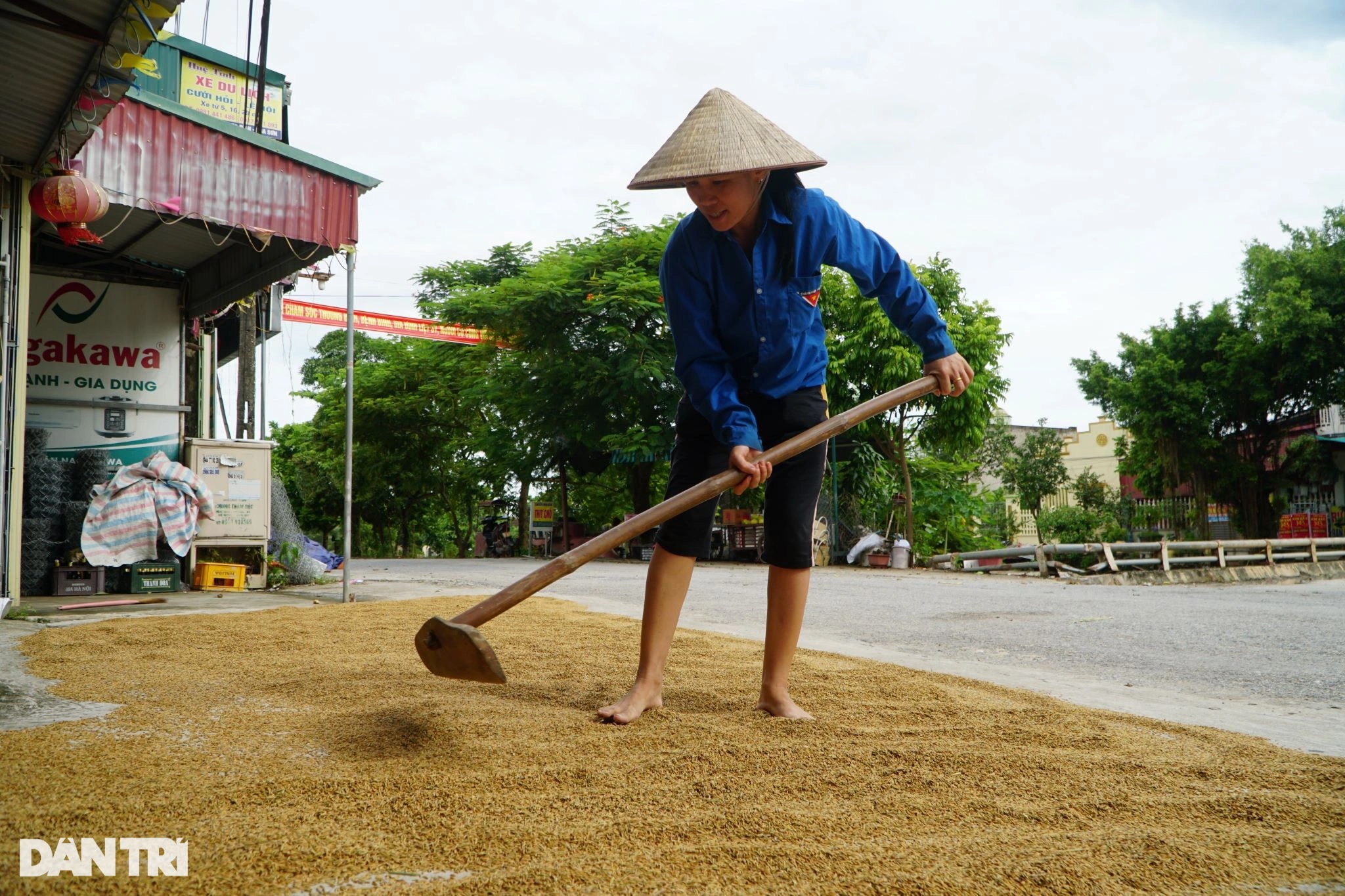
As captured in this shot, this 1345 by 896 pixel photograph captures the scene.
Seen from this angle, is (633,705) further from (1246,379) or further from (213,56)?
(1246,379)

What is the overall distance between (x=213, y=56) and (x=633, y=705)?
13.0 metres

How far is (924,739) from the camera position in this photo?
192 centimetres

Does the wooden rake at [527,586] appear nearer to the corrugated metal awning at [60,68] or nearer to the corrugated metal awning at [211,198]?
the corrugated metal awning at [60,68]

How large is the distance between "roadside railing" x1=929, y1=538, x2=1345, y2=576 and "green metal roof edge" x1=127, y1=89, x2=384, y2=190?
8.88 meters

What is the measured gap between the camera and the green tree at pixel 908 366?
13906mm

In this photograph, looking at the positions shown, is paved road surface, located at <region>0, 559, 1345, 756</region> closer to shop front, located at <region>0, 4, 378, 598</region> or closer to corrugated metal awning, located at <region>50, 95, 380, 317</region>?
shop front, located at <region>0, 4, 378, 598</region>

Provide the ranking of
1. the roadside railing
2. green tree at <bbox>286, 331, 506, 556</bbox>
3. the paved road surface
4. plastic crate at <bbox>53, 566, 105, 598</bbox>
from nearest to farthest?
the paved road surface < plastic crate at <bbox>53, 566, 105, 598</bbox> < the roadside railing < green tree at <bbox>286, 331, 506, 556</bbox>

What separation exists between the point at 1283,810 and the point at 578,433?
48.9 feet

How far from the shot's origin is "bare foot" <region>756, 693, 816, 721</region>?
2.14 m

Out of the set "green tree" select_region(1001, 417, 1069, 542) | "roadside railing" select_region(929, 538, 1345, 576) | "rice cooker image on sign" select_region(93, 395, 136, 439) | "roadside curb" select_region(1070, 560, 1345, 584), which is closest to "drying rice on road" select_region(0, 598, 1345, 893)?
"rice cooker image on sign" select_region(93, 395, 136, 439)

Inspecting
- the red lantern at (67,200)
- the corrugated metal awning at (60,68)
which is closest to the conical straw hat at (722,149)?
the corrugated metal awning at (60,68)

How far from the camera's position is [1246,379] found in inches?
807

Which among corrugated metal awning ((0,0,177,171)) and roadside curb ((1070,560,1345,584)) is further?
Result: roadside curb ((1070,560,1345,584))

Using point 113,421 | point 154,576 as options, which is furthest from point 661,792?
point 113,421
